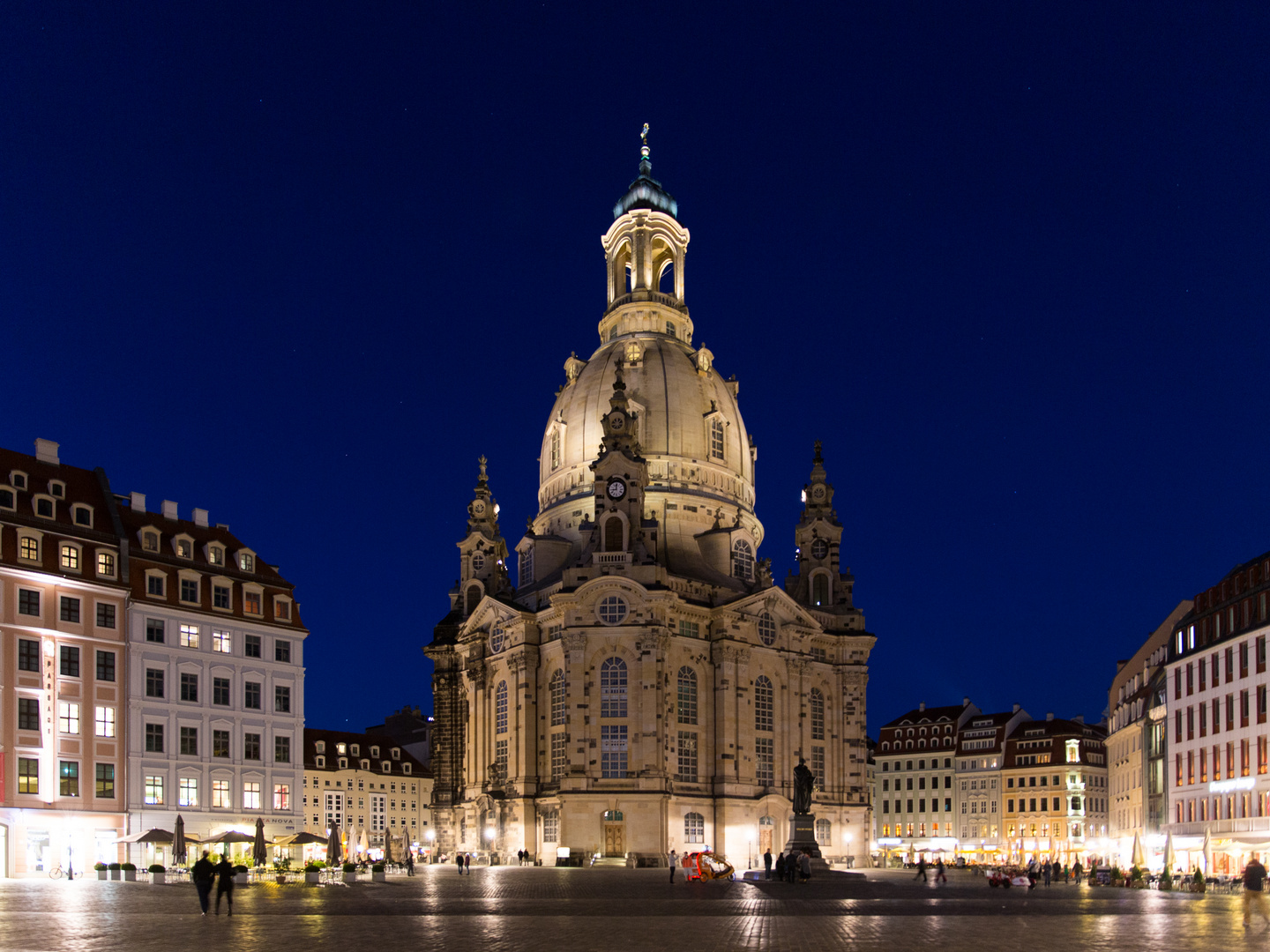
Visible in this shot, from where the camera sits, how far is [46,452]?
74.2 meters

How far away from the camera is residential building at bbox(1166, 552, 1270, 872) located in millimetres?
73562

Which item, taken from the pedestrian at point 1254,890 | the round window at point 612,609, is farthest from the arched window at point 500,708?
the pedestrian at point 1254,890

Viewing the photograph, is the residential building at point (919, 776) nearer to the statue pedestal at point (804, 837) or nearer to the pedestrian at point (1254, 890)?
the statue pedestal at point (804, 837)

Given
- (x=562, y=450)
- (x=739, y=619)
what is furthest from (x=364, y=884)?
(x=562, y=450)

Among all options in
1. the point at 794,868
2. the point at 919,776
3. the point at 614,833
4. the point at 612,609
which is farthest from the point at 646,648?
the point at 919,776

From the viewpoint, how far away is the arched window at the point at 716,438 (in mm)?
116188

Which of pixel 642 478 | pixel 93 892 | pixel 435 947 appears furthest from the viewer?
pixel 642 478

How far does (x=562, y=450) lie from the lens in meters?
118

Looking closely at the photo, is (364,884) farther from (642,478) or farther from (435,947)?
(642,478)

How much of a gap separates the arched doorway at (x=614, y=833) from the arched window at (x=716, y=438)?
3252 cm

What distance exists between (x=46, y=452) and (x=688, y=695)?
155 ft

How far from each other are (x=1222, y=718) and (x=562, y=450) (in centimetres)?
5731

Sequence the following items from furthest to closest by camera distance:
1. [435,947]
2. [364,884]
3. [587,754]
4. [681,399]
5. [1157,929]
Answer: [681,399], [587,754], [364,884], [1157,929], [435,947]

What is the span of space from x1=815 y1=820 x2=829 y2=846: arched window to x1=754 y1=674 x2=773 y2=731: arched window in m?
9.94
